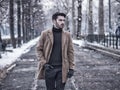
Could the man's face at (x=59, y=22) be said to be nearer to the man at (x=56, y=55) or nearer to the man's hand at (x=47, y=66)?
the man at (x=56, y=55)

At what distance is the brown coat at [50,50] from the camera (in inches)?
251

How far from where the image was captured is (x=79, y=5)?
53906 mm

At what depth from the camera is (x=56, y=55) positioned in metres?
6.39

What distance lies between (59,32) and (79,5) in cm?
4790

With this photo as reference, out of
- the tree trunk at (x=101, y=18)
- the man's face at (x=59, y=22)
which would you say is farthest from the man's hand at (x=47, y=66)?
the tree trunk at (x=101, y=18)

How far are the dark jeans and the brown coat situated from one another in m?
0.08

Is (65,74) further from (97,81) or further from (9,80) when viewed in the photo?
(9,80)

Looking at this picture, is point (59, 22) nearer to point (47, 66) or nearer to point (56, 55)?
point (56, 55)

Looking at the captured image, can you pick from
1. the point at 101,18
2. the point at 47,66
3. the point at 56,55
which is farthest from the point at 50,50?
the point at 101,18

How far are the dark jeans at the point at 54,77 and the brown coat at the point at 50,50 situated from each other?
0.08 m

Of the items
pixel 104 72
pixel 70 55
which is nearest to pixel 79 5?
pixel 104 72

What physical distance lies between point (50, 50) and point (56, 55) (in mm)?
141

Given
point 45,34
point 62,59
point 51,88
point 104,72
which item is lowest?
point 104,72

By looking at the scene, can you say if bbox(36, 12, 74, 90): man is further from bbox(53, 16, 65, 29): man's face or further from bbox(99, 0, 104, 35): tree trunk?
bbox(99, 0, 104, 35): tree trunk
